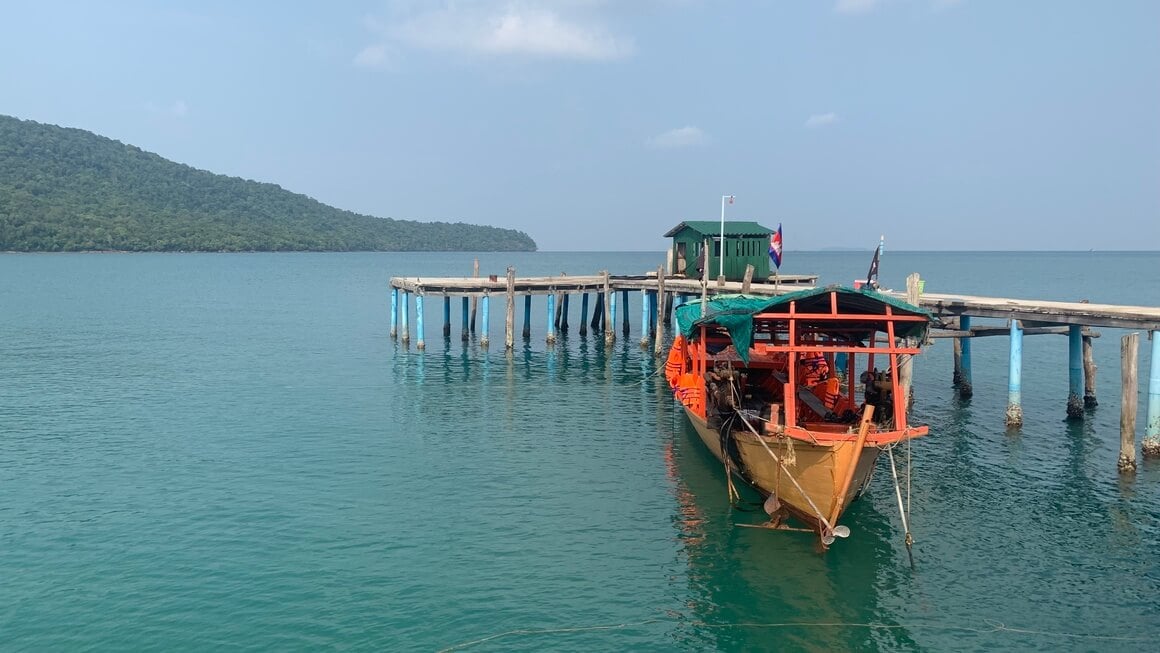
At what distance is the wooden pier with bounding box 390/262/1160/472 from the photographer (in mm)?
21000

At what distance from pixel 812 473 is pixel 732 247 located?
83.2ft

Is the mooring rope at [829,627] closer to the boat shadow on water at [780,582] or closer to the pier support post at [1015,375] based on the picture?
the boat shadow on water at [780,582]

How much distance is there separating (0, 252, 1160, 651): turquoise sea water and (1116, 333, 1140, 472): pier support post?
49 centimetres

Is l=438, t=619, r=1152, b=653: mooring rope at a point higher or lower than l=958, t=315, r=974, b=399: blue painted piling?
lower

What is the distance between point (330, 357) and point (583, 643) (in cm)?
3058

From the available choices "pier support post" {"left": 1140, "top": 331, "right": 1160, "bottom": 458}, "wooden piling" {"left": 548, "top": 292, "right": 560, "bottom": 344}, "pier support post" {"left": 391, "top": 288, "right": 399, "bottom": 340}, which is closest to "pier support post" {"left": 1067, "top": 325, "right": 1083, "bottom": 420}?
"pier support post" {"left": 1140, "top": 331, "right": 1160, "bottom": 458}

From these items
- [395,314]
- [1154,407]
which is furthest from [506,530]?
[395,314]

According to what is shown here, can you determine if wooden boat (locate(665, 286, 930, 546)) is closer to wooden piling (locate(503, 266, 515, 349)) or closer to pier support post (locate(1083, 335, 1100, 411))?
pier support post (locate(1083, 335, 1100, 411))

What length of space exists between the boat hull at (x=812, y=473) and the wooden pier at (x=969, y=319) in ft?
28.8

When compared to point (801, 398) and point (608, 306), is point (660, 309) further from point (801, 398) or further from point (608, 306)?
point (801, 398)

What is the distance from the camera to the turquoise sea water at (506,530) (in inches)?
532

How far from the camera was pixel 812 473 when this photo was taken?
16.4 m

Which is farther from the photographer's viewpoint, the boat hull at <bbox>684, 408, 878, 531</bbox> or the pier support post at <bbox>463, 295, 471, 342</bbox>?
the pier support post at <bbox>463, 295, 471, 342</bbox>

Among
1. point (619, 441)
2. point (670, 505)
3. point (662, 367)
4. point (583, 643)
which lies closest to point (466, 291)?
point (662, 367)
